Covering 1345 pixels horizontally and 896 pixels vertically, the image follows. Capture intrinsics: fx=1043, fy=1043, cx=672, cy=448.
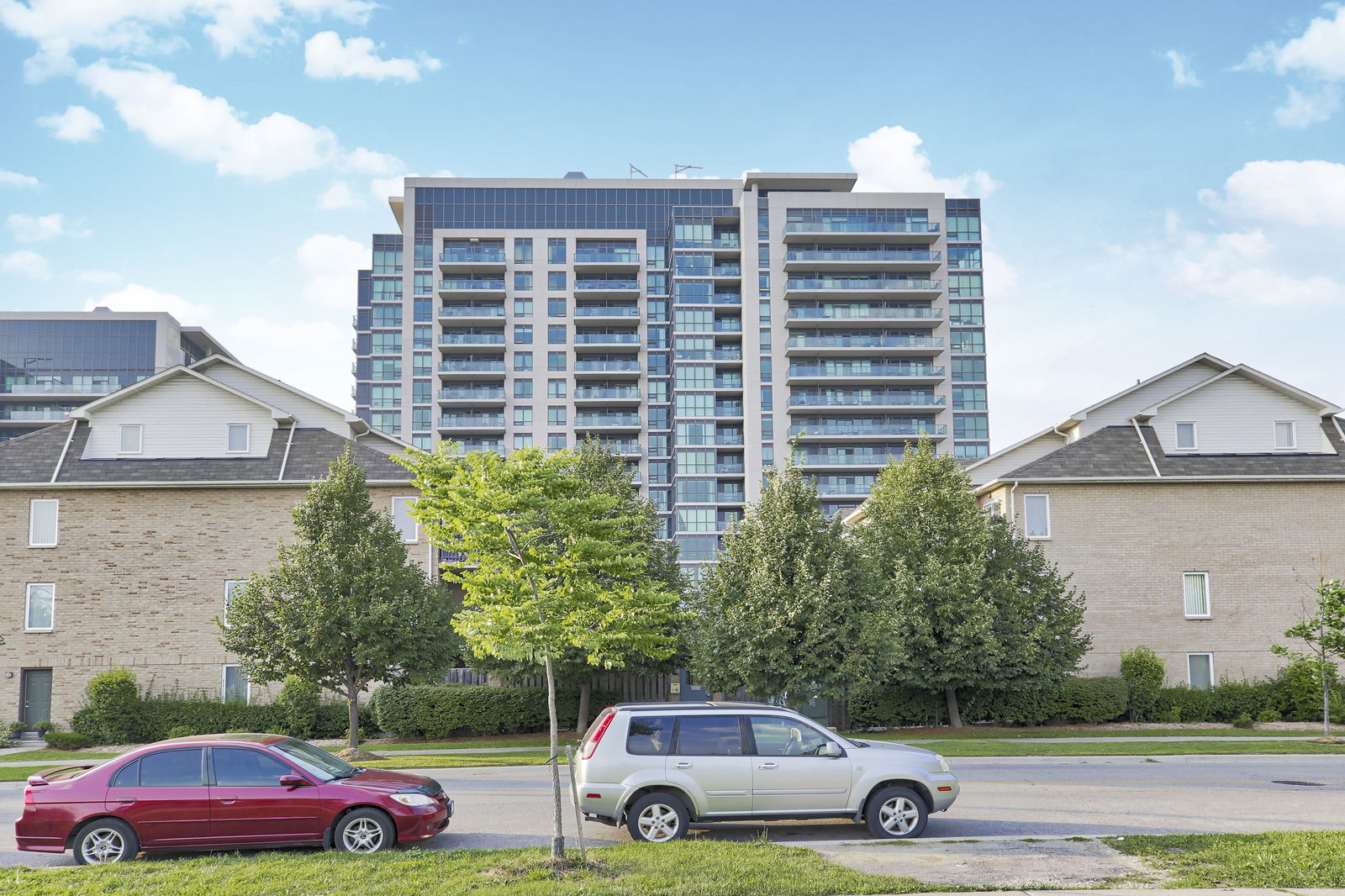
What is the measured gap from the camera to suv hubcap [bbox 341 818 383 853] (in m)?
12.4

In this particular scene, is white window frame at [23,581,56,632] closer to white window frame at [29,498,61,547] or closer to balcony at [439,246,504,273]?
white window frame at [29,498,61,547]

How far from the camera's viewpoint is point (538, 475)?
12.4 meters

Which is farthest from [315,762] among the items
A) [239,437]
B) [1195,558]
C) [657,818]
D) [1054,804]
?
[1195,558]

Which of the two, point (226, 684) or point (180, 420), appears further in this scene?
point (180, 420)

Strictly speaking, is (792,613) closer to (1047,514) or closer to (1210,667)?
(1047,514)

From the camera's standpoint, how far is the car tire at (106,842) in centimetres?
1217

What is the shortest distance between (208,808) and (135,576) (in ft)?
78.3

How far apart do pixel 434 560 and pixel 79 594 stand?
36.2ft

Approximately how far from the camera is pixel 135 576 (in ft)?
109

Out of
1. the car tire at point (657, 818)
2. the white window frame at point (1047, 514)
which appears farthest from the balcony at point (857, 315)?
the car tire at point (657, 818)

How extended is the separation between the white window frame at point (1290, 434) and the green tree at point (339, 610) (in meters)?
27.9

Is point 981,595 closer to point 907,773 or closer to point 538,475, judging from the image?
point 907,773

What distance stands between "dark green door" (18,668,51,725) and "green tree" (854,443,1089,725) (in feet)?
84.4

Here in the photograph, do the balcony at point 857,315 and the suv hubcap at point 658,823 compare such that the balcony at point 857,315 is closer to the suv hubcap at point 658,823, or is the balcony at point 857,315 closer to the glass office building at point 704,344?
the glass office building at point 704,344
